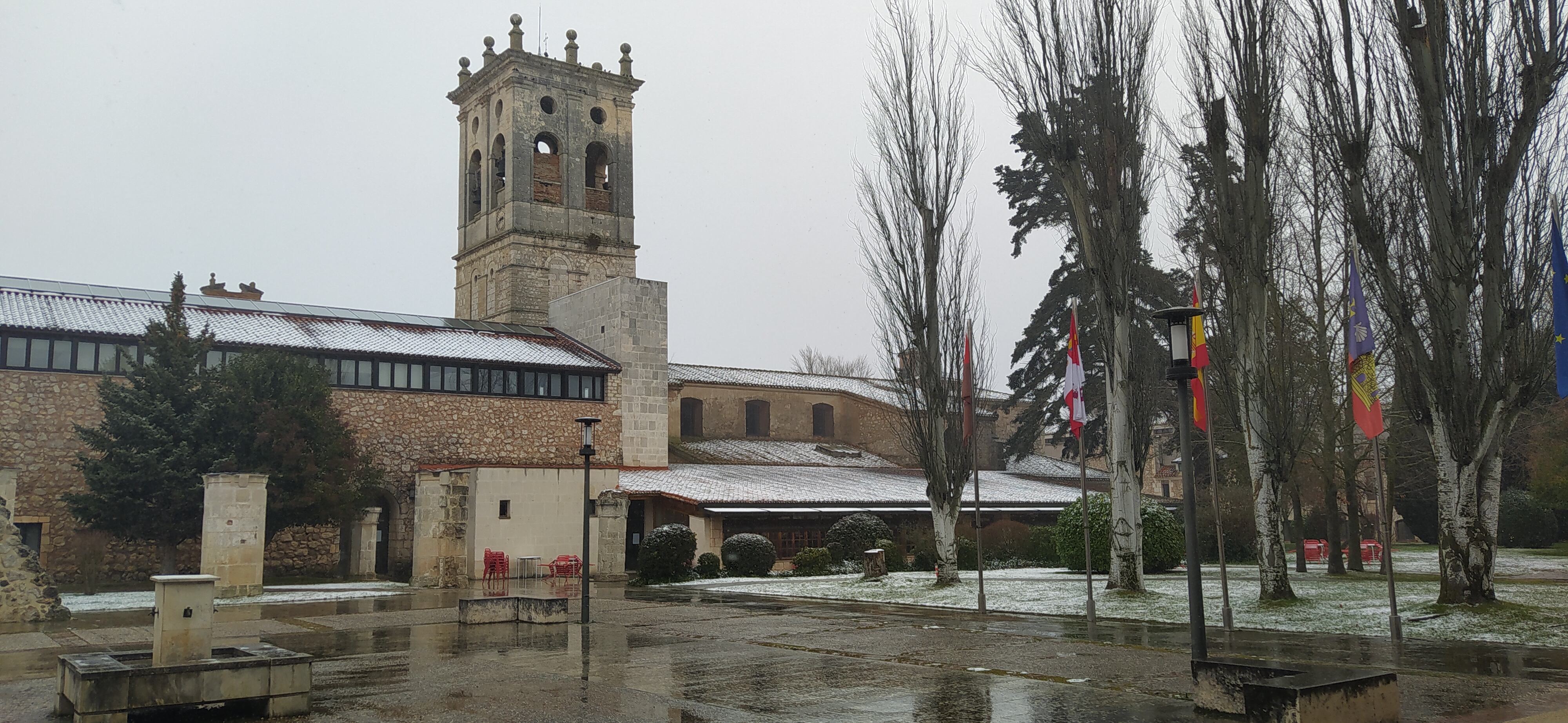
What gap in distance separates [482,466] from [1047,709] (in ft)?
73.5

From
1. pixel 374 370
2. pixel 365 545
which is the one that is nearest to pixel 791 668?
pixel 365 545

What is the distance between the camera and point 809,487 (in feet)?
116

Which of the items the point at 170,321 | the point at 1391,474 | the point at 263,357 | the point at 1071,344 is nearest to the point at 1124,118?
the point at 1071,344

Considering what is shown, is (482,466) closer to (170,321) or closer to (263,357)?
(263,357)

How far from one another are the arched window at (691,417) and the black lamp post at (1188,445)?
34754mm

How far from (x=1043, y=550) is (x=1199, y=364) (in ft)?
49.6

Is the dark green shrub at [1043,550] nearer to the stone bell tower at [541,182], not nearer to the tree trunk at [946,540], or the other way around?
the tree trunk at [946,540]

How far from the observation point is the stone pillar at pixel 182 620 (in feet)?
27.6

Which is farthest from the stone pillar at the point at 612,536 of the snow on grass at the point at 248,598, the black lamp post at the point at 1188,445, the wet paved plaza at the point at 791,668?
the black lamp post at the point at 1188,445

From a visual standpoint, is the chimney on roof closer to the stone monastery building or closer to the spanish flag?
the stone monastery building

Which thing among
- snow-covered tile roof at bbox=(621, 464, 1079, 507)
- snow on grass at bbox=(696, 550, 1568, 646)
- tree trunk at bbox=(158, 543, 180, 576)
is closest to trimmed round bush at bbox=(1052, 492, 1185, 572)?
snow on grass at bbox=(696, 550, 1568, 646)

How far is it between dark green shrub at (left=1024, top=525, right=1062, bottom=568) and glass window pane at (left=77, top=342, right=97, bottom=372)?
80.9ft

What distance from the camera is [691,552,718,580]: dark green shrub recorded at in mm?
28078

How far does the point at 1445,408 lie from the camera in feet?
47.4
